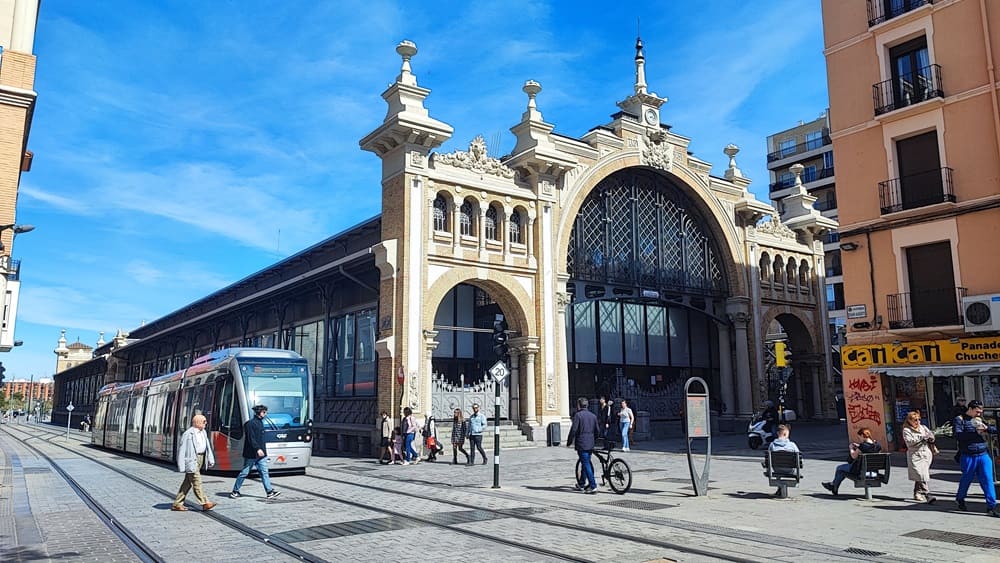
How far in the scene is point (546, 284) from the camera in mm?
26188

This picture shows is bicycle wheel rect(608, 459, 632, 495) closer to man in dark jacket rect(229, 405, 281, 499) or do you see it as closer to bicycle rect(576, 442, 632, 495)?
bicycle rect(576, 442, 632, 495)

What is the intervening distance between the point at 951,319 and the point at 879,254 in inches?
106

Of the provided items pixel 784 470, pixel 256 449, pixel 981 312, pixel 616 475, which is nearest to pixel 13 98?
pixel 256 449

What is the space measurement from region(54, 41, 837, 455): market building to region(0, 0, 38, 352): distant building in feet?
31.1

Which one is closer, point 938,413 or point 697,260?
point 938,413

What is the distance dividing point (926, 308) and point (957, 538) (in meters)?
13.1

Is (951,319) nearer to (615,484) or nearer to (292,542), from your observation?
(615,484)

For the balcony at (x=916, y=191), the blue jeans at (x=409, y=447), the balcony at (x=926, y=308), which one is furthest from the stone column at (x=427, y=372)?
the balcony at (x=916, y=191)

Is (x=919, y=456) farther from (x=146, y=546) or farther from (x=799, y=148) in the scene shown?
(x=799, y=148)

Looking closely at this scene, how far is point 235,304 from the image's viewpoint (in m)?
32.3

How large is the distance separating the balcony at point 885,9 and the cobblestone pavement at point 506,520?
13.0 meters

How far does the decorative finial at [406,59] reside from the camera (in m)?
23.7

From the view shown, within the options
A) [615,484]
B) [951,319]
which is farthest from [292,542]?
[951,319]

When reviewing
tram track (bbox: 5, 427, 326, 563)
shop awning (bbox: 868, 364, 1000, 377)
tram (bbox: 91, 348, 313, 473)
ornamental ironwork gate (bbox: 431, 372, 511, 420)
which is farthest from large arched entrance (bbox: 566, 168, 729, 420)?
tram track (bbox: 5, 427, 326, 563)
